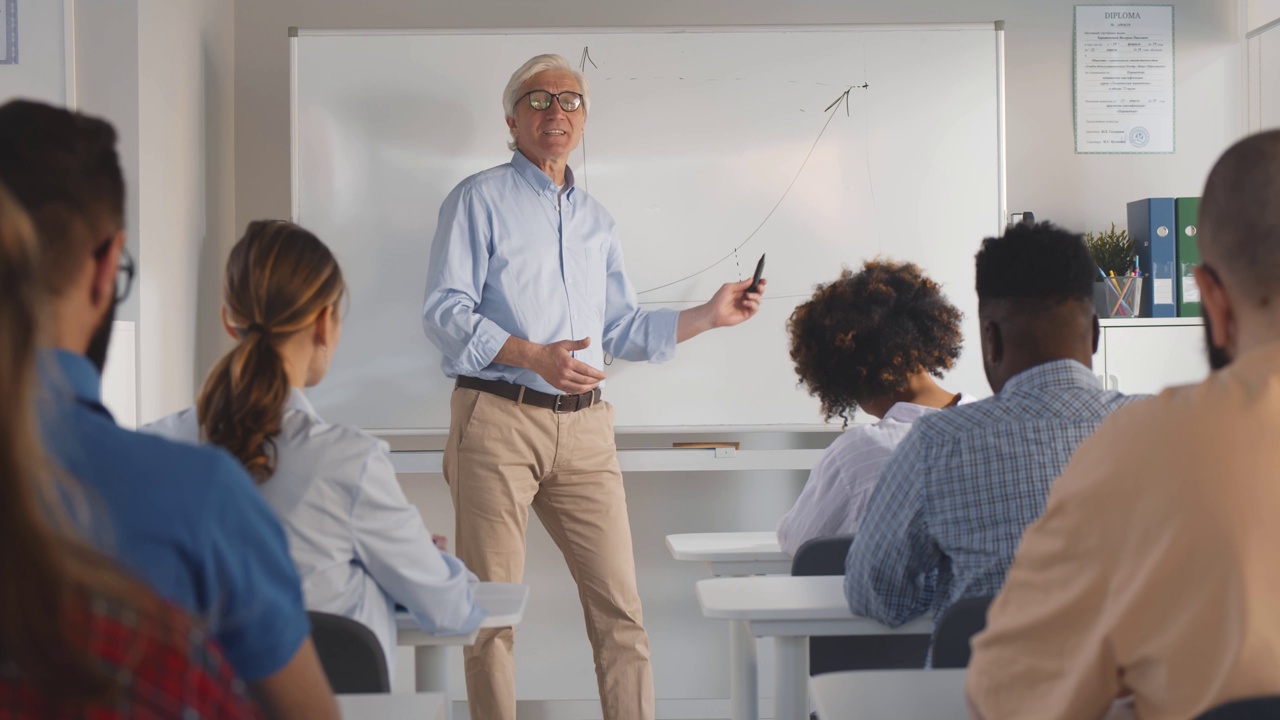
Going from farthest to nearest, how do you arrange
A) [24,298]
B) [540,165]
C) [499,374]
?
[540,165]
[499,374]
[24,298]

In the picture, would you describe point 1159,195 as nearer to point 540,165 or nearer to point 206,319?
point 540,165

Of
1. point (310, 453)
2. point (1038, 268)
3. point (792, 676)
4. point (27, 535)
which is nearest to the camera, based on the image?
point (27, 535)

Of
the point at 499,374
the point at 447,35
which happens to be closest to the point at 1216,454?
the point at 499,374

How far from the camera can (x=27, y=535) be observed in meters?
0.50

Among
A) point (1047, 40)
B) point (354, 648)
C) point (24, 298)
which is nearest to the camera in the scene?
point (24, 298)

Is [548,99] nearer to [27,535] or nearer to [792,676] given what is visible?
[792,676]

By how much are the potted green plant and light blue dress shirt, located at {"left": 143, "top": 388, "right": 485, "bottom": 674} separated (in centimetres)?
250

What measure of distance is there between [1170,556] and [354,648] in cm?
90

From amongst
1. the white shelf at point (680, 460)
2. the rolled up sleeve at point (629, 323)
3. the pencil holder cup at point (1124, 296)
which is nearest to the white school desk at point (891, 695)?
the rolled up sleeve at point (629, 323)

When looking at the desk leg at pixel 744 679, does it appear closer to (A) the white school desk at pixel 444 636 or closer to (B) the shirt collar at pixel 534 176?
(A) the white school desk at pixel 444 636

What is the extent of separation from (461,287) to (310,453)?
143 cm

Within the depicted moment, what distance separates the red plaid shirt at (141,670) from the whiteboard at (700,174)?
2.82 m

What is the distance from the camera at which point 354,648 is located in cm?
130

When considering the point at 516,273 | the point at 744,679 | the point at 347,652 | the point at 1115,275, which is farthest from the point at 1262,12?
the point at 347,652
